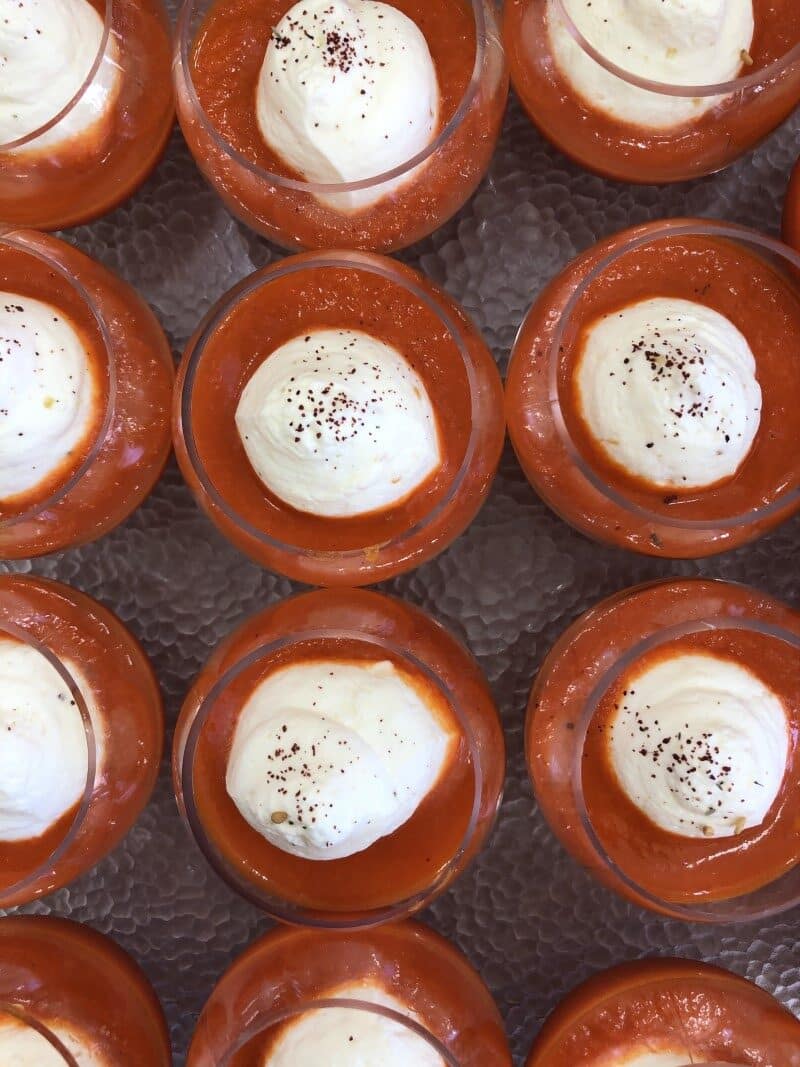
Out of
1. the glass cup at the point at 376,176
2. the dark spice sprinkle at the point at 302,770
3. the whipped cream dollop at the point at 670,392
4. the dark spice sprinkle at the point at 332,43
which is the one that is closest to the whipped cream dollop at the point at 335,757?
the dark spice sprinkle at the point at 302,770

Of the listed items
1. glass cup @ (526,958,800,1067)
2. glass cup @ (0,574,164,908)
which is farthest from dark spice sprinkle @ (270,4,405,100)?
glass cup @ (526,958,800,1067)

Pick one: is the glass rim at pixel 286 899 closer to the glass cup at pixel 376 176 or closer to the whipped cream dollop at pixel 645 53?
the glass cup at pixel 376 176

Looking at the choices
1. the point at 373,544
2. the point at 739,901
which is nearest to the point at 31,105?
the point at 373,544

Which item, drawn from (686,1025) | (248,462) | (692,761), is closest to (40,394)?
(248,462)

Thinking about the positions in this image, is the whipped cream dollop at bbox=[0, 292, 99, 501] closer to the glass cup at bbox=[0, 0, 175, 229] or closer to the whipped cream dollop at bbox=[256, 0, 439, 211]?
the glass cup at bbox=[0, 0, 175, 229]

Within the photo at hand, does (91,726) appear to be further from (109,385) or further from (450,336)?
(450,336)

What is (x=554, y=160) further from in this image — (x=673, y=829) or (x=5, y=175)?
(x=673, y=829)

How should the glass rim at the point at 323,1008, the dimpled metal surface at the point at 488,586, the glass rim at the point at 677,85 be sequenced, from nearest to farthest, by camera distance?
the glass rim at the point at 323,1008 < the glass rim at the point at 677,85 < the dimpled metal surface at the point at 488,586
